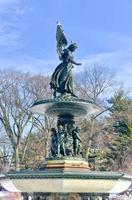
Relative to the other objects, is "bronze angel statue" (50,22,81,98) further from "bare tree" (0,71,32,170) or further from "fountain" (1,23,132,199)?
"bare tree" (0,71,32,170)

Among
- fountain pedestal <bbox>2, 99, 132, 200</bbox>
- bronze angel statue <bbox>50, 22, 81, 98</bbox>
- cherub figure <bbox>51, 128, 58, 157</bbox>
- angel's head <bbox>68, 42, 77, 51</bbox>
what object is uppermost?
angel's head <bbox>68, 42, 77, 51</bbox>

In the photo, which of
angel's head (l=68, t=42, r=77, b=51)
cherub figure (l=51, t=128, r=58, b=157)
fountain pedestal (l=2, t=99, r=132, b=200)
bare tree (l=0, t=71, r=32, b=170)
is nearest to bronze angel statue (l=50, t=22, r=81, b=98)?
angel's head (l=68, t=42, r=77, b=51)

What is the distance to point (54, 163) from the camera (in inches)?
656

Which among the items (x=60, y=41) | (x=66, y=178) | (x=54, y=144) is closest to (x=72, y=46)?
(x=60, y=41)

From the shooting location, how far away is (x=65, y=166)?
53.9 feet

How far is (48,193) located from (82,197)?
43.2 inches

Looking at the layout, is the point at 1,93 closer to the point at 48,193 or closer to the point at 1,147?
the point at 1,147

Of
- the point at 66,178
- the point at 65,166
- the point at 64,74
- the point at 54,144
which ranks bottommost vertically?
the point at 66,178

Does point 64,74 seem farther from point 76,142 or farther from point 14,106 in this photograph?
point 14,106

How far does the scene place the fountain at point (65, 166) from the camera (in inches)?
565

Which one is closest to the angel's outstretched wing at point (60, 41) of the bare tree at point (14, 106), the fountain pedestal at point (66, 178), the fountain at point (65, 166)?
the fountain at point (65, 166)

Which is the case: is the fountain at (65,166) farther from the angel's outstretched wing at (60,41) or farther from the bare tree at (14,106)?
the bare tree at (14,106)

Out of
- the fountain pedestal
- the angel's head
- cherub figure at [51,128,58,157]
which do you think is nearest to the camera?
the fountain pedestal

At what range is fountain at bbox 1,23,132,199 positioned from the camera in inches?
565
